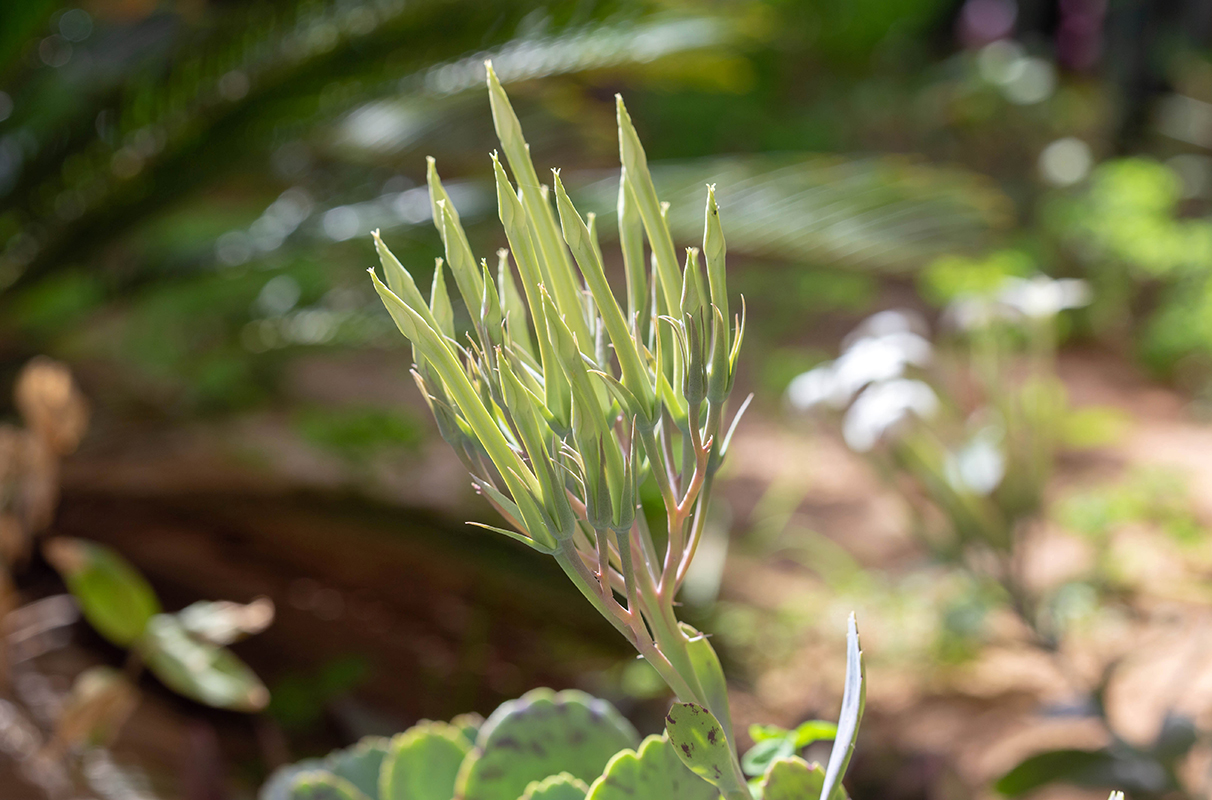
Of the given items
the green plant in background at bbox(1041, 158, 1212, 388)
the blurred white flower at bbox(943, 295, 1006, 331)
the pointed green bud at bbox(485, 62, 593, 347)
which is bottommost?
the green plant in background at bbox(1041, 158, 1212, 388)

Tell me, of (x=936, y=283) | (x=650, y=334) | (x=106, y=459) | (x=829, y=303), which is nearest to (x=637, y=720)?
(x=650, y=334)

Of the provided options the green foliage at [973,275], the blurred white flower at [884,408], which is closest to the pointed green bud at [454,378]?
the blurred white flower at [884,408]

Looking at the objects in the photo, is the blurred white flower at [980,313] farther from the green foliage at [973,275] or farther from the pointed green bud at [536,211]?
the green foliage at [973,275]

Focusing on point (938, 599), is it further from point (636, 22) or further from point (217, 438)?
point (217, 438)

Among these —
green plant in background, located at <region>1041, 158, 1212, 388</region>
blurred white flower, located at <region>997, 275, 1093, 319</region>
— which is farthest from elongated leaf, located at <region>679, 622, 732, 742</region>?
green plant in background, located at <region>1041, 158, 1212, 388</region>

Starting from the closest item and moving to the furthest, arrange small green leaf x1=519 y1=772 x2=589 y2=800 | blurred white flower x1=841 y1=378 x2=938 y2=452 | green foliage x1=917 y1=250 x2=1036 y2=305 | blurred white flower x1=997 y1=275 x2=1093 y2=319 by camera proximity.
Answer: small green leaf x1=519 y1=772 x2=589 y2=800 < blurred white flower x1=841 y1=378 x2=938 y2=452 < blurred white flower x1=997 y1=275 x2=1093 y2=319 < green foliage x1=917 y1=250 x2=1036 y2=305

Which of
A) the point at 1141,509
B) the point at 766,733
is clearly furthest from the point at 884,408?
the point at 1141,509

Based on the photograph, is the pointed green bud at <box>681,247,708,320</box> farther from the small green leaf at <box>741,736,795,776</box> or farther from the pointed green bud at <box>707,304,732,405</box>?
the small green leaf at <box>741,736,795,776</box>
